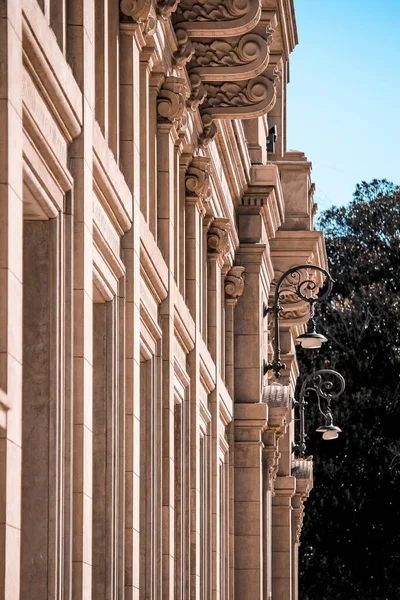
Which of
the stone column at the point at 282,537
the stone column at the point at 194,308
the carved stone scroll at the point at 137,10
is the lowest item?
the stone column at the point at 282,537

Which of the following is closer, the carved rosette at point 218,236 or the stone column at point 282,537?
the carved rosette at point 218,236

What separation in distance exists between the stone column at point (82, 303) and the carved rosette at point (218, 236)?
13.3 metres

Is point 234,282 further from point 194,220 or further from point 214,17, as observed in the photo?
point 214,17

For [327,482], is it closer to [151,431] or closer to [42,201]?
[151,431]

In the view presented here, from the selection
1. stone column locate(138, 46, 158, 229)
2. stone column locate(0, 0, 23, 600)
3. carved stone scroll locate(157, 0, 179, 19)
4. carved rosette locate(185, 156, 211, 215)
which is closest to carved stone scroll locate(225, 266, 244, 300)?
carved rosette locate(185, 156, 211, 215)

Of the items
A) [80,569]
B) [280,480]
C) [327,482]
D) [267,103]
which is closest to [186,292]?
[267,103]

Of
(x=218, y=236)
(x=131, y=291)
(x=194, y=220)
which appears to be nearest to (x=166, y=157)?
(x=194, y=220)

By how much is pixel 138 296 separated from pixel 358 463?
4674 centimetres

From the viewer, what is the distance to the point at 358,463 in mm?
64688

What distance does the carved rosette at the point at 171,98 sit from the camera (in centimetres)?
2162

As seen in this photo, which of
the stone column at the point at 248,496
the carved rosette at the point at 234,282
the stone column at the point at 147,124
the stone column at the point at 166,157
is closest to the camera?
the stone column at the point at 147,124

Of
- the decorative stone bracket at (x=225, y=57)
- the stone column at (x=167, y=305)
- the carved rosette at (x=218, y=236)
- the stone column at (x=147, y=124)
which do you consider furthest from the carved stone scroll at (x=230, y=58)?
the carved rosette at (x=218, y=236)

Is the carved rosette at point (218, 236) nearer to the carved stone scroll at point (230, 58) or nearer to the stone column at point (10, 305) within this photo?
the carved stone scroll at point (230, 58)

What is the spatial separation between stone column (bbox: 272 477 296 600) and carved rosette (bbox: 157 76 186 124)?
72.6ft
